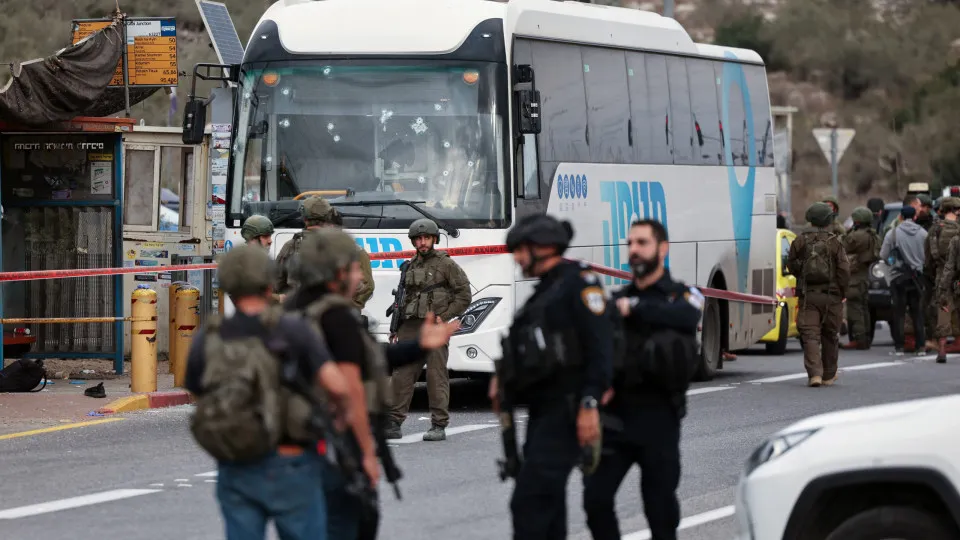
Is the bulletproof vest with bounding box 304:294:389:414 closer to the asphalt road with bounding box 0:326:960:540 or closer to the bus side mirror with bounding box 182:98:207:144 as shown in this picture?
the asphalt road with bounding box 0:326:960:540

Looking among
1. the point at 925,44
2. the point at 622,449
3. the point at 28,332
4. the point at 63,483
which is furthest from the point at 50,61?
the point at 925,44

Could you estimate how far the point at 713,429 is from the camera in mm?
14383

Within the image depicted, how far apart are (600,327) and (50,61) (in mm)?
11267

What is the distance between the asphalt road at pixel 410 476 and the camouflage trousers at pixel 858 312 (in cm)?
596

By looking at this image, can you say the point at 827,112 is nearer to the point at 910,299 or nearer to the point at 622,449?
the point at 910,299

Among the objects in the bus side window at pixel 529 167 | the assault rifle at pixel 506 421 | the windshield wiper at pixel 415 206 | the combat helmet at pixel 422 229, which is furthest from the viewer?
the bus side window at pixel 529 167

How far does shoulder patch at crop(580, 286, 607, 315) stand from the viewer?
7.25 m

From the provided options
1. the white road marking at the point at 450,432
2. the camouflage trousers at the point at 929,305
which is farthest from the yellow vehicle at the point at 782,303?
the white road marking at the point at 450,432

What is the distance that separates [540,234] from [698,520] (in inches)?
123

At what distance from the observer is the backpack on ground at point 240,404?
19.5 ft

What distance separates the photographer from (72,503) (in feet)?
34.3

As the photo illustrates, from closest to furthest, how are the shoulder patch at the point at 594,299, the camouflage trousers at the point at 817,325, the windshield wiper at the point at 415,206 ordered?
the shoulder patch at the point at 594,299 → the windshield wiper at the point at 415,206 → the camouflage trousers at the point at 817,325

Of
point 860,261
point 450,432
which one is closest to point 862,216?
point 860,261

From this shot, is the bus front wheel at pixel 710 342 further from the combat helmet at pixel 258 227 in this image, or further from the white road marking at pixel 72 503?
the white road marking at pixel 72 503
